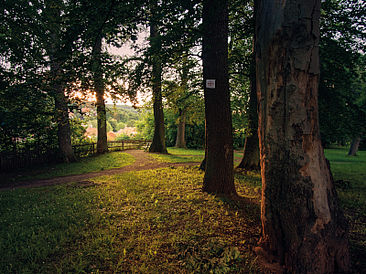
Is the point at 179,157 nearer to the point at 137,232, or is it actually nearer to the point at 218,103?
the point at 218,103

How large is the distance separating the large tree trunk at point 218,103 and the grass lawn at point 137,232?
821mm

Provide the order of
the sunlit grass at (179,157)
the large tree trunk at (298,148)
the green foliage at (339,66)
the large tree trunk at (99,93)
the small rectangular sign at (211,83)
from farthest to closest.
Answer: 1. the sunlit grass at (179,157)
2. the green foliage at (339,66)
3. the small rectangular sign at (211,83)
4. the large tree trunk at (99,93)
5. the large tree trunk at (298,148)

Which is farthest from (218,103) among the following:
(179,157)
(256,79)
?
(179,157)

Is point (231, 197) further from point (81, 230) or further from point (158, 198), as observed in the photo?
point (81, 230)

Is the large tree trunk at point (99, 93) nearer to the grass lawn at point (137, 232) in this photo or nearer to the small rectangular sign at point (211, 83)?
the small rectangular sign at point (211, 83)

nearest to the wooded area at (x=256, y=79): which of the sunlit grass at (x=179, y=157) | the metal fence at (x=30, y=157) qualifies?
the metal fence at (x=30, y=157)

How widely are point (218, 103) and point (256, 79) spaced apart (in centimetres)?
249

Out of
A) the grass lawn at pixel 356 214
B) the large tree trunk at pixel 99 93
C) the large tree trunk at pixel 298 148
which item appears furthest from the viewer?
the large tree trunk at pixel 99 93

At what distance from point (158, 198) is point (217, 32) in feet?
16.0

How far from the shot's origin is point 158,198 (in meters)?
5.03

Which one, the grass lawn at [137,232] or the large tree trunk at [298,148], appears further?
the grass lawn at [137,232]

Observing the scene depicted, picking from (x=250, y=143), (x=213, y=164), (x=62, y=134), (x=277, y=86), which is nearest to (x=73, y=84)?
(x=213, y=164)

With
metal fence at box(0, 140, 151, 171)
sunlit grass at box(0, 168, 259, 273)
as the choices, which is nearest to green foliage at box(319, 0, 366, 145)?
sunlit grass at box(0, 168, 259, 273)

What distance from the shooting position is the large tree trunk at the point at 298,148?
2.06 m
